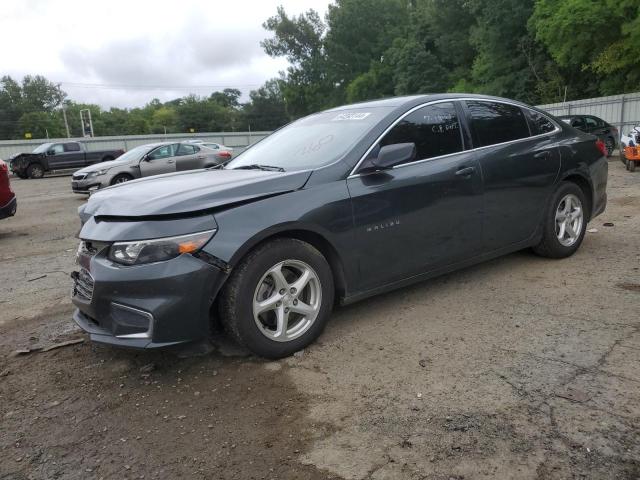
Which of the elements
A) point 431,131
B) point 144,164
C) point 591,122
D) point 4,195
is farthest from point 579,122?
point 4,195

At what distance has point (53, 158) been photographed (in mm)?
24125

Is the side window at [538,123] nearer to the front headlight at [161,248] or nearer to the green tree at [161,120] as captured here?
the front headlight at [161,248]

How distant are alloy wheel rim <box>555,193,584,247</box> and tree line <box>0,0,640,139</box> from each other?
22.5 m

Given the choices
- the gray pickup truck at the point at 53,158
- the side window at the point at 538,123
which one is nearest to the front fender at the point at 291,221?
the side window at the point at 538,123

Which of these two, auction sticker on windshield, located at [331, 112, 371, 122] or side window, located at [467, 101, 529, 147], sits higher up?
auction sticker on windshield, located at [331, 112, 371, 122]

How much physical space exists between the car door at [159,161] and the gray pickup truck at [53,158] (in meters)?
10.0

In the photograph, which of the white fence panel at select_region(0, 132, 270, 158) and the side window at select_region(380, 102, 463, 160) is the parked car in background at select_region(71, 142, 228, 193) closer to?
the side window at select_region(380, 102, 463, 160)

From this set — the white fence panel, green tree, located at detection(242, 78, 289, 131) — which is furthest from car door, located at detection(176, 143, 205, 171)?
green tree, located at detection(242, 78, 289, 131)

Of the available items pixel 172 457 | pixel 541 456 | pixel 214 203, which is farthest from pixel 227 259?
pixel 541 456

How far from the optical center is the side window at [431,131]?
4065 mm

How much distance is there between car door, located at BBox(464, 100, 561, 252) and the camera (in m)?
4.52

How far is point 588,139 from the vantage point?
5.52m

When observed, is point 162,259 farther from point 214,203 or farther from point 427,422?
point 427,422

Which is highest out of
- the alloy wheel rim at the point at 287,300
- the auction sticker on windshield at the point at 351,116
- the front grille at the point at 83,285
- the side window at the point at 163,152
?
the auction sticker on windshield at the point at 351,116
